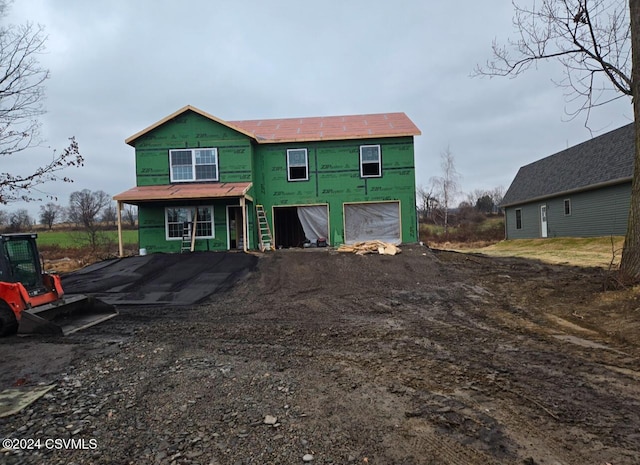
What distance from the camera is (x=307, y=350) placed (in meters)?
→ 5.30

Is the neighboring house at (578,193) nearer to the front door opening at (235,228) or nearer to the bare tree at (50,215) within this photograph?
the front door opening at (235,228)

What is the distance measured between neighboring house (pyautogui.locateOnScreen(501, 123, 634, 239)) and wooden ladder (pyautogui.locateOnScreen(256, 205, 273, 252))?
56.0ft

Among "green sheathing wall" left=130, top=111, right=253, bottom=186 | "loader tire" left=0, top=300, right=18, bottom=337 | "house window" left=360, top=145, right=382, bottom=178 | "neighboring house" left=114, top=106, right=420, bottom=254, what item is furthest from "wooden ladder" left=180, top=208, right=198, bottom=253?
"loader tire" left=0, top=300, right=18, bottom=337

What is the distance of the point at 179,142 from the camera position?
16.8 metres

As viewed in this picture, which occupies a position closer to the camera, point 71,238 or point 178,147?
point 178,147

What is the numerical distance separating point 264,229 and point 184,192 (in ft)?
12.5

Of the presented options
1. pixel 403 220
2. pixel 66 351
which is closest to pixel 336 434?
pixel 66 351

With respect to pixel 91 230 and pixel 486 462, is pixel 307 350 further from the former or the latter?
pixel 91 230

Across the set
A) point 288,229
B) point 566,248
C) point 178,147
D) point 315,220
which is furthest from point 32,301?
point 566,248

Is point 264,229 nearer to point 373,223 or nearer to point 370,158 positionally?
point 373,223

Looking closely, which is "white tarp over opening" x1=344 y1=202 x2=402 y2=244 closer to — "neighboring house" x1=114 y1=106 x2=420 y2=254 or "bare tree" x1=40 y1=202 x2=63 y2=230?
"neighboring house" x1=114 y1=106 x2=420 y2=254

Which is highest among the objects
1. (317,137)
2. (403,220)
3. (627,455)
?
(317,137)

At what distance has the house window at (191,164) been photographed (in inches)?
659

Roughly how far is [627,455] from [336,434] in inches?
81.9
